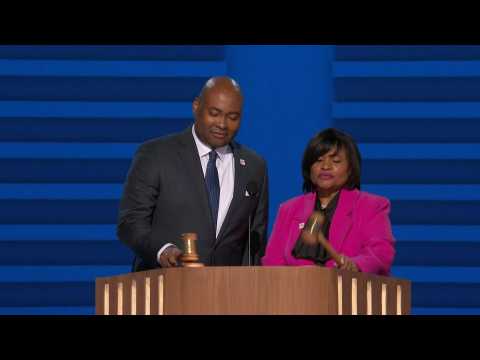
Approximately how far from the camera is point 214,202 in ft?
16.3

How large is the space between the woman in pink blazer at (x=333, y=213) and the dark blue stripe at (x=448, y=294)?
1.42m

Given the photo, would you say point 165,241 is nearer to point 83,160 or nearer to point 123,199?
point 123,199

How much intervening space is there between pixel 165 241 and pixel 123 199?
0.81 feet

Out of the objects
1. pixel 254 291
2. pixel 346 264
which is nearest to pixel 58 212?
pixel 346 264

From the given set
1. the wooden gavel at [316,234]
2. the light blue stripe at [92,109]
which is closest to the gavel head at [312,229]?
the wooden gavel at [316,234]

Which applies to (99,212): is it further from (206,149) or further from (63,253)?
(206,149)

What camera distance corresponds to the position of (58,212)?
6.18 metres

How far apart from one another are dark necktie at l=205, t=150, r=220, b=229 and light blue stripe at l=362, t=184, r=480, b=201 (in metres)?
1.22

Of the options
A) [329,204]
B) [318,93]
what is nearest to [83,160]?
[318,93]

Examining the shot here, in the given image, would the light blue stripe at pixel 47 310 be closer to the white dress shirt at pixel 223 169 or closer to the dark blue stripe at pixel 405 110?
the white dress shirt at pixel 223 169

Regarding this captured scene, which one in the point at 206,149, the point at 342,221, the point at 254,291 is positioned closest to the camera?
the point at 254,291

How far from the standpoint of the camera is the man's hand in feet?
14.0

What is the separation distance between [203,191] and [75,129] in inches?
53.2

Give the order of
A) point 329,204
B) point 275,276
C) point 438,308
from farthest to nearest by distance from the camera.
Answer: point 438,308 → point 329,204 → point 275,276
